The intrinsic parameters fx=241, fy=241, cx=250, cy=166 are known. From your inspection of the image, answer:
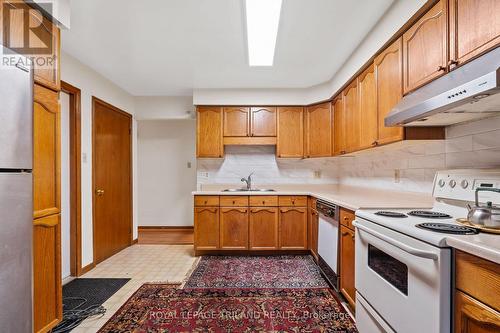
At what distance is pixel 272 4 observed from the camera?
67.3 inches


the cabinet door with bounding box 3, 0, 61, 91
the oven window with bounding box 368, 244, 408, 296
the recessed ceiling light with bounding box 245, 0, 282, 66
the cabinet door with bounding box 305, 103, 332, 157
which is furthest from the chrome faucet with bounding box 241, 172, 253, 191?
the cabinet door with bounding box 3, 0, 61, 91

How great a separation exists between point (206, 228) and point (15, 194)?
2.28 metres

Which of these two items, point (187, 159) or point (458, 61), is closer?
point (458, 61)

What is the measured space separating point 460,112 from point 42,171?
8.31ft

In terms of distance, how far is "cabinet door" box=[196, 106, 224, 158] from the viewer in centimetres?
354

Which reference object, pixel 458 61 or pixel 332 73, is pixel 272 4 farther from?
pixel 332 73

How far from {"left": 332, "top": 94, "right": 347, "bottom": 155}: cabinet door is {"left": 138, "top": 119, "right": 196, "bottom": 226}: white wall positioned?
107 inches

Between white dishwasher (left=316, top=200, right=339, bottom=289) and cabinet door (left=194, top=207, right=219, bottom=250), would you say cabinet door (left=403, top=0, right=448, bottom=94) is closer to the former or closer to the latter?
white dishwasher (left=316, top=200, right=339, bottom=289)

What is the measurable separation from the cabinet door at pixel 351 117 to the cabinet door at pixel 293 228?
3.58ft

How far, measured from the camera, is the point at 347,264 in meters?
2.00

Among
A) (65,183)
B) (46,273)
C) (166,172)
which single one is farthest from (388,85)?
(166,172)

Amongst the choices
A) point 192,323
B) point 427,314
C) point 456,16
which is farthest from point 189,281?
point 456,16

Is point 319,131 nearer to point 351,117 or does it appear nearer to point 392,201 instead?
point 351,117

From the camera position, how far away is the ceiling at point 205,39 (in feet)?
5.92
